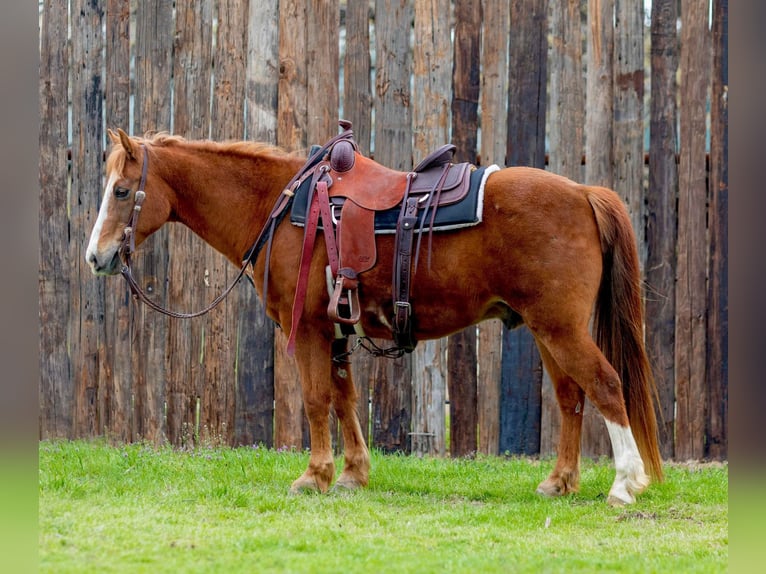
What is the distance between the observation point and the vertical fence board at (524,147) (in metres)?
6.85

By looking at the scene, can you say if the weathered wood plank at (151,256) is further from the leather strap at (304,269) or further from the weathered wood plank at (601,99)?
the weathered wood plank at (601,99)

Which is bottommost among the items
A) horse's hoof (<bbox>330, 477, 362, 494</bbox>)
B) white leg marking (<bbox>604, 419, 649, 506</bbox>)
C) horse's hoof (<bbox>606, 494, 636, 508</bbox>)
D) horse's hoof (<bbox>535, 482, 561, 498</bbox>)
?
horse's hoof (<bbox>330, 477, 362, 494</bbox>)

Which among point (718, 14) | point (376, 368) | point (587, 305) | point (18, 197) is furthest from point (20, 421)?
point (718, 14)

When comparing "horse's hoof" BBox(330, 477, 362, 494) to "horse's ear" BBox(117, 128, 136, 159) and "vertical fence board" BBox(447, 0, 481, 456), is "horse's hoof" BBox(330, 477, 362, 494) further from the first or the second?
"horse's ear" BBox(117, 128, 136, 159)

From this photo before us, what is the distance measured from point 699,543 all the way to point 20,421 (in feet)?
11.4

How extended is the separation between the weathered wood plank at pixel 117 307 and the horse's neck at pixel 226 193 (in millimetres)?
1785

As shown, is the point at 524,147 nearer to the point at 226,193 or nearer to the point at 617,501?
the point at 226,193

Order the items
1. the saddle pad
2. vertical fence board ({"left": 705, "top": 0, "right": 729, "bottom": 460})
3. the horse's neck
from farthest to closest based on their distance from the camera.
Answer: vertical fence board ({"left": 705, "top": 0, "right": 729, "bottom": 460}) < the horse's neck < the saddle pad

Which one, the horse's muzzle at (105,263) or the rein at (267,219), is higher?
the rein at (267,219)

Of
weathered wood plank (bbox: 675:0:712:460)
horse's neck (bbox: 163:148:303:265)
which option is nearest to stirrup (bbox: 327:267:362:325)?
horse's neck (bbox: 163:148:303:265)

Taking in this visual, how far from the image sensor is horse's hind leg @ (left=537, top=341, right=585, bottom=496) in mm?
5492

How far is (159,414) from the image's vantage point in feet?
23.8

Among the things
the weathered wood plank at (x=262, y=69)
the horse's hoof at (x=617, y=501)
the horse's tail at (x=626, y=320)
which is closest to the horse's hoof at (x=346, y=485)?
the horse's hoof at (x=617, y=501)

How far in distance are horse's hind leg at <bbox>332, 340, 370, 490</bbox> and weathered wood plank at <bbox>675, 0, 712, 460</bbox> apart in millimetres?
2722
